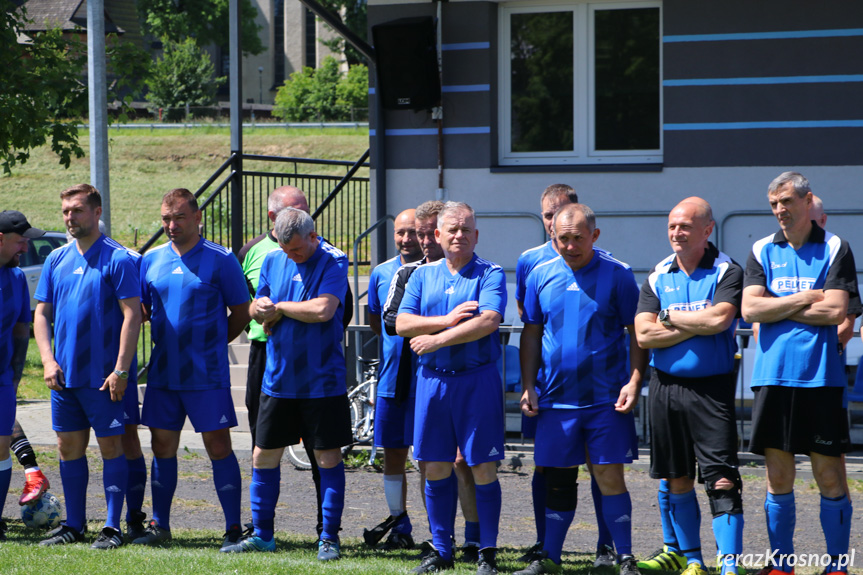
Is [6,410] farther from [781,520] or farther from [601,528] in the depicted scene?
[781,520]

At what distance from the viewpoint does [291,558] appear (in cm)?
556

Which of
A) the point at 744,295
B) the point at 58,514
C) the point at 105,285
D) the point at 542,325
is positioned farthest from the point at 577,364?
the point at 58,514

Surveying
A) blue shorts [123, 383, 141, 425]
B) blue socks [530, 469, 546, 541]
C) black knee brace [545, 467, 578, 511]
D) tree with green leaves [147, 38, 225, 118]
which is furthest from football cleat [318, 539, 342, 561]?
tree with green leaves [147, 38, 225, 118]

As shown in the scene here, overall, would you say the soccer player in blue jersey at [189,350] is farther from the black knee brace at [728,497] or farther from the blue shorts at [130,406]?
the black knee brace at [728,497]

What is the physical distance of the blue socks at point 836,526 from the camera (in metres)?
5.06

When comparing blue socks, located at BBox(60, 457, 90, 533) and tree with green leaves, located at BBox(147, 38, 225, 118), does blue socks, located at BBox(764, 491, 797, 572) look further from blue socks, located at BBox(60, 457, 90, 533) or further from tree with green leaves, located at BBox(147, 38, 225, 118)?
tree with green leaves, located at BBox(147, 38, 225, 118)

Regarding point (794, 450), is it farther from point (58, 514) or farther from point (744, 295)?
point (58, 514)

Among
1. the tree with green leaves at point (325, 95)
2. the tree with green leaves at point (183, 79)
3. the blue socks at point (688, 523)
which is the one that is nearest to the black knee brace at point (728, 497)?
the blue socks at point (688, 523)

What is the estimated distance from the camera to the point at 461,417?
5.25 metres

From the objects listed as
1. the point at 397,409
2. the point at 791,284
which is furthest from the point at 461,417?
the point at 791,284

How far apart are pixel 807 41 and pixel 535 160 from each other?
2.91 meters

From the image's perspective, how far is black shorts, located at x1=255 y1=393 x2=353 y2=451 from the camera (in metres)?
5.69

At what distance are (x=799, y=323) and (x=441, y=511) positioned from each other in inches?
82.9

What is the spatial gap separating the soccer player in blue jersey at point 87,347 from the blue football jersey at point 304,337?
83 cm
